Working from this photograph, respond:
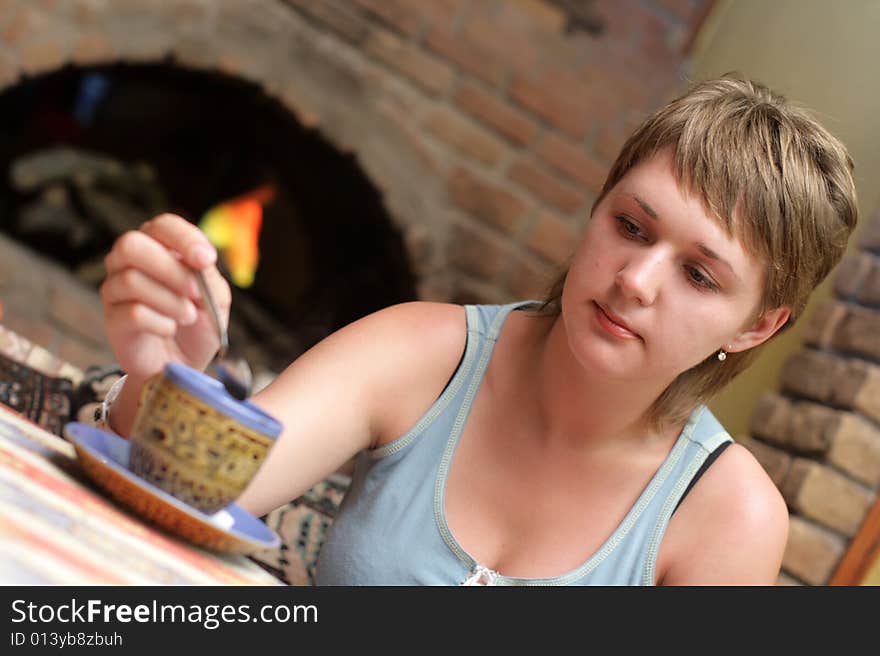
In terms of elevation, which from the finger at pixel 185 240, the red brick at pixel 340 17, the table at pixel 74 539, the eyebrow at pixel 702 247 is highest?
the red brick at pixel 340 17

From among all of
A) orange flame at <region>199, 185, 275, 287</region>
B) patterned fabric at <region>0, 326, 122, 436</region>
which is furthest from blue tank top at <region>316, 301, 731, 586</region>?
orange flame at <region>199, 185, 275, 287</region>

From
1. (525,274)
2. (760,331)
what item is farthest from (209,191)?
(760,331)

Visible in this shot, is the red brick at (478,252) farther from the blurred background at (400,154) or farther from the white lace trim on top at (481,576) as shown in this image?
the white lace trim on top at (481,576)

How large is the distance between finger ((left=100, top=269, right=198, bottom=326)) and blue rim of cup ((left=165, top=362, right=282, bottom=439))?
0.09m

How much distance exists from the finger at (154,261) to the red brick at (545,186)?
183 cm

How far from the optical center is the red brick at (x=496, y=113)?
2.47 m

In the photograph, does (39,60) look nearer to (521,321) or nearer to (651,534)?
(521,321)

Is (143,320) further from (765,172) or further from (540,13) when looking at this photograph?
(540,13)

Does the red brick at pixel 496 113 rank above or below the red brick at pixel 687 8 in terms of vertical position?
below

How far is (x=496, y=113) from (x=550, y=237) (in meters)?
0.32

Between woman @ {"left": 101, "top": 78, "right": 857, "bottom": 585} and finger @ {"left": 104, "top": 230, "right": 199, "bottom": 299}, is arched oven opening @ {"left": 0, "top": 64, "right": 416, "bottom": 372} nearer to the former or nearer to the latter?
woman @ {"left": 101, "top": 78, "right": 857, "bottom": 585}

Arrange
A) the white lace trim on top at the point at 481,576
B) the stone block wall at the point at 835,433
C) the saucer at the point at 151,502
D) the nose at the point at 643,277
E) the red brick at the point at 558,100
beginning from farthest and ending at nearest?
the red brick at the point at 558,100, the stone block wall at the point at 835,433, the white lace trim on top at the point at 481,576, the nose at the point at 643,277, the saucer at the point at 151,502

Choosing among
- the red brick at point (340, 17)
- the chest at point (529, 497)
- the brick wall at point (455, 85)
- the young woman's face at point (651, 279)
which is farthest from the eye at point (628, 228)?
the red brick at point (340, 17)

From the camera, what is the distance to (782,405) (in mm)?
2045
